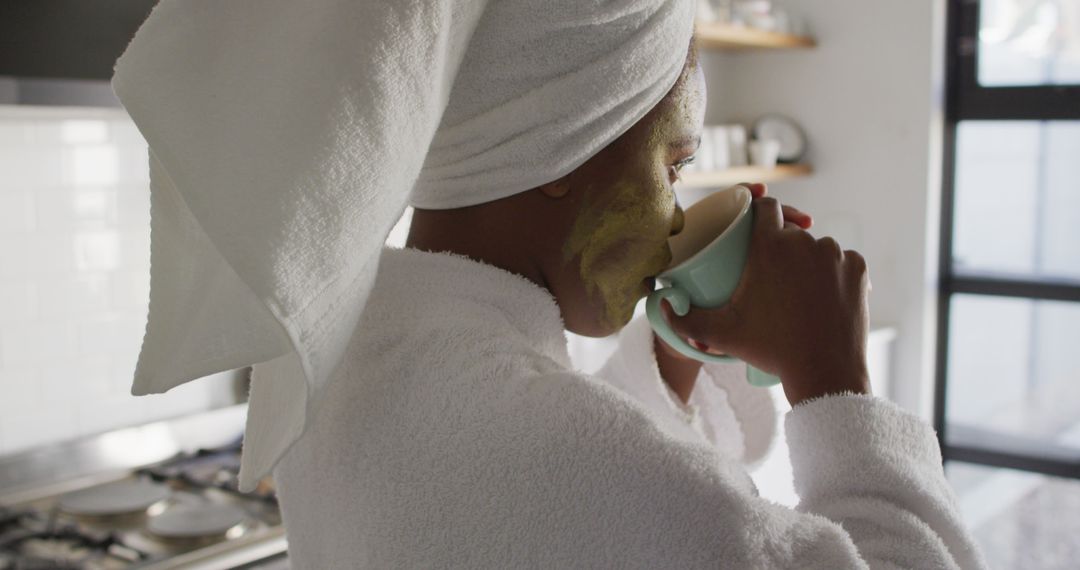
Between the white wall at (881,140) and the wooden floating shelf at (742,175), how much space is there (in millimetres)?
160

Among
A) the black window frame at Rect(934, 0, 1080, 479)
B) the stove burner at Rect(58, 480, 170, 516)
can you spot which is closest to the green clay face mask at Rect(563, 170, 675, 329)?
the stove burner at Rect(58, 480, 170, 516)

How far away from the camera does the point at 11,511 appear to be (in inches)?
72.6

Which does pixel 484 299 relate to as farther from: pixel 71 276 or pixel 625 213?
pixel 71 276

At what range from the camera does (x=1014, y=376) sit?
11.6 ft

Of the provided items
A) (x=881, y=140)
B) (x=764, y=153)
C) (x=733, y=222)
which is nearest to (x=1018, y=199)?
(x=881, y=140)

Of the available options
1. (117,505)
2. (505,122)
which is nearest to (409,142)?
(505,122)

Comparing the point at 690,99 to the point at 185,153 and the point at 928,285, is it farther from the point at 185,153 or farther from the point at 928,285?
the point at 928,285

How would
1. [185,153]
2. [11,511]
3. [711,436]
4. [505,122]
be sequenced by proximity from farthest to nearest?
[11,511] → [711,436] → [505,122] → [185,153]

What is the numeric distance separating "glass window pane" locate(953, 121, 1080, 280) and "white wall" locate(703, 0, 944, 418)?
0.13 meters

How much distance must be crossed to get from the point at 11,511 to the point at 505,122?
1.62 meters

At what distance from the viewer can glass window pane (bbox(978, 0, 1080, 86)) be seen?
322cm

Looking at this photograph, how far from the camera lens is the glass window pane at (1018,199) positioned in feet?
11.0

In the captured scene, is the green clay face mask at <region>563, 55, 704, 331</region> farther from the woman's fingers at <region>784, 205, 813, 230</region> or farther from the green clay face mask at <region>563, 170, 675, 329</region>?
the woman's fingers at <region>784, 205, 813, 230</region>

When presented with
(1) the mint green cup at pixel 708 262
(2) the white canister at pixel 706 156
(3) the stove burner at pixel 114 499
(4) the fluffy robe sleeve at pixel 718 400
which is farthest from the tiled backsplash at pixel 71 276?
(2) the white canister at pixel 706 156
